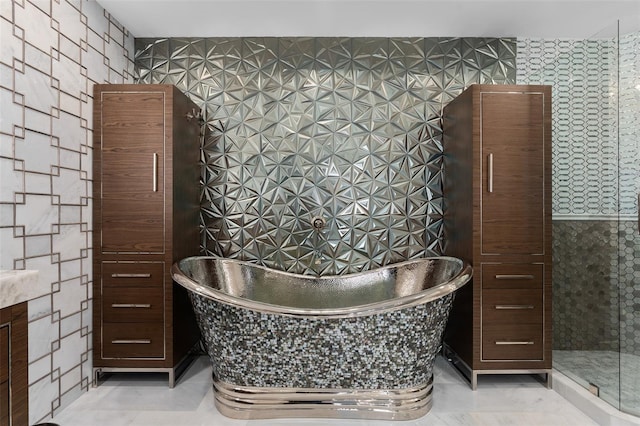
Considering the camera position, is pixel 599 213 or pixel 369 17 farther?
pixel 369 17

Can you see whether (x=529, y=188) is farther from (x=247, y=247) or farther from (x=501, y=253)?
(x=247, y=247)

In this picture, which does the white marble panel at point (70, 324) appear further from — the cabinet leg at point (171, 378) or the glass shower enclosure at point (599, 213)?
the glass shower enclosure at point (599, 213)

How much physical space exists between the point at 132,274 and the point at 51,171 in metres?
0.79

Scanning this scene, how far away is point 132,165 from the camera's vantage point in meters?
2.53

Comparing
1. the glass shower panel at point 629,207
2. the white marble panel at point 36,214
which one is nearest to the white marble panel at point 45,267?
the white marble panel at point 36,214

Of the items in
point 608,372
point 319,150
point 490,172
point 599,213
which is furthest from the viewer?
point 319,150

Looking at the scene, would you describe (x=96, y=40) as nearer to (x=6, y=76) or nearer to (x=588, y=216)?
(x=6, y=76)

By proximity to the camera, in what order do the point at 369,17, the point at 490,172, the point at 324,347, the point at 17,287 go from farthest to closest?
the point at 369,17 < the point at 490,172 < the point at 324,347 < the point at 17,287

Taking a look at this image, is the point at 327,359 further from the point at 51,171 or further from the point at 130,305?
the point at 51,171

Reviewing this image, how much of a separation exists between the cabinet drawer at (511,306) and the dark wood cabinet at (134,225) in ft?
6.79

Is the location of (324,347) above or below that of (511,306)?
below

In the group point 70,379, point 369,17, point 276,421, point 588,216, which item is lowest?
point 276,421

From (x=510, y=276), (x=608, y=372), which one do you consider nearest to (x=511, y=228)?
(x=510, y=276)

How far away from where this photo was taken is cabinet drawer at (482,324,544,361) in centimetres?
251
